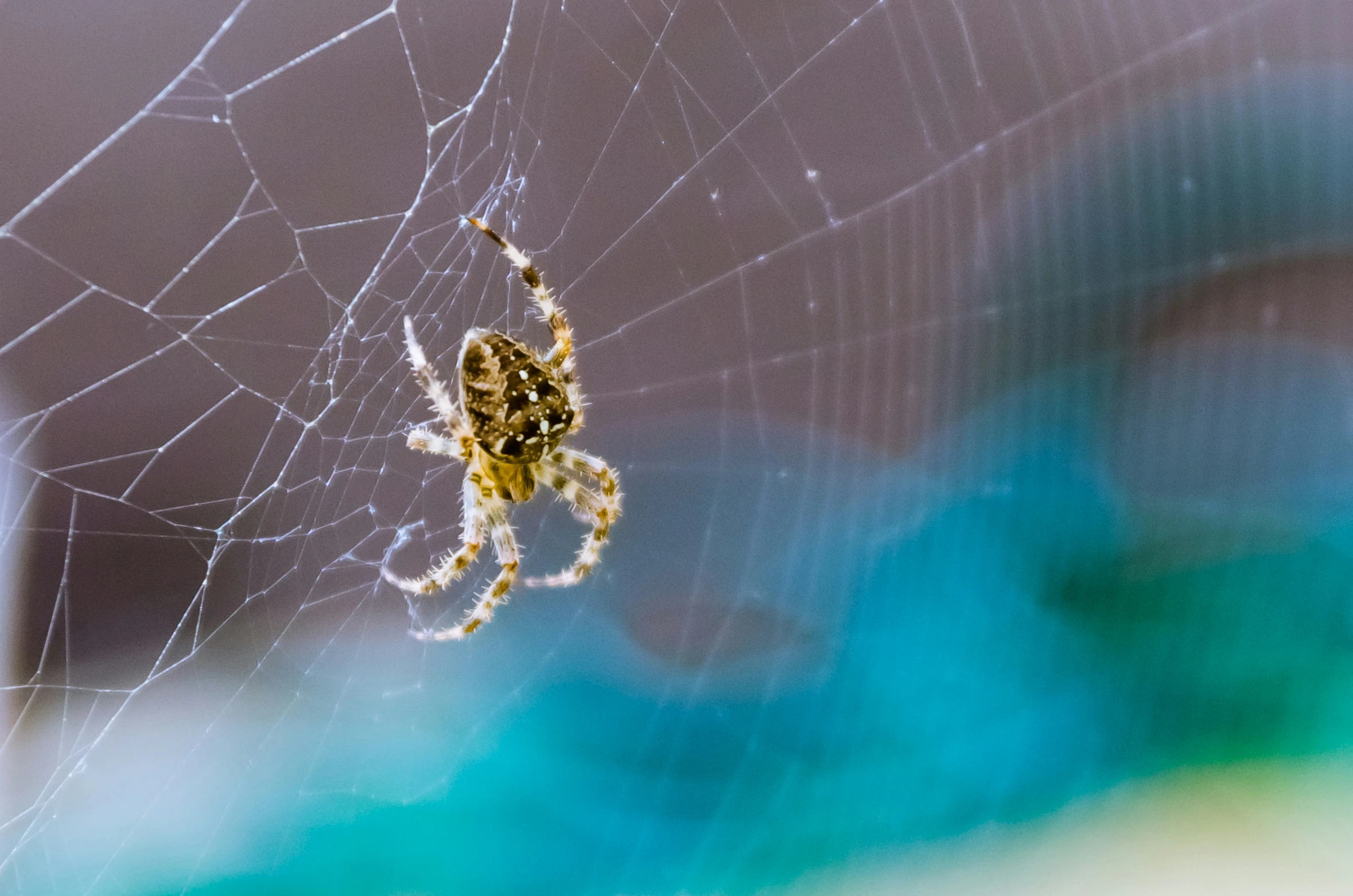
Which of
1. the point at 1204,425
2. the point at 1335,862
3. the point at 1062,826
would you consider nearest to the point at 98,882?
the point at 1062,826

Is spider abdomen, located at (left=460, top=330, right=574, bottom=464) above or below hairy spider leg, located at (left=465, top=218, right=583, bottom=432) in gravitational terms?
below

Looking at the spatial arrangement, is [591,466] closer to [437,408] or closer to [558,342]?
[558,342]

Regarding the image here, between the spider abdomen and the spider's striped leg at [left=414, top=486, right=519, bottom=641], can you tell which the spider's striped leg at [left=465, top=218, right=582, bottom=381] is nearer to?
the spider abdomen

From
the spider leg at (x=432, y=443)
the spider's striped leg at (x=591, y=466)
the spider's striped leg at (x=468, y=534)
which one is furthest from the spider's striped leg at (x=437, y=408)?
the spider's striped leg at (x=591, y=466)

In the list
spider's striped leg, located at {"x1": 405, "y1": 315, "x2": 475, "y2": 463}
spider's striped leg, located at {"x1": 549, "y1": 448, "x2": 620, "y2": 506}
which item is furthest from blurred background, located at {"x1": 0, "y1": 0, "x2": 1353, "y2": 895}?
spider's striped leg, located at {"x1": 549, "y1": 448, "x2": 620, "y2": 506}

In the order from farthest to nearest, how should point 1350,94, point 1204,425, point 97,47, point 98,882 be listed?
point 1204,425
point 1350,94
point 98,882
point 97,47

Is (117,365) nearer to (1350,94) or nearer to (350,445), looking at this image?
(350,445)
